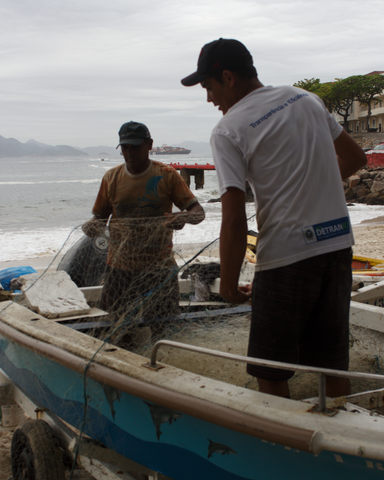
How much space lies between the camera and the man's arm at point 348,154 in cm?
205

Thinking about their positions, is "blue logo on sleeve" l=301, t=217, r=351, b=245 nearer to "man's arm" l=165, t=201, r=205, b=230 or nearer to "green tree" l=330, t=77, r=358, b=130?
"man's arm" l=165, t=201, r=205, b=230

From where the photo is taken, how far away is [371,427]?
4.78 ft

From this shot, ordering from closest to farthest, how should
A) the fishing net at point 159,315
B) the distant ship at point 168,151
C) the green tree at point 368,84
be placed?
the fishing net at point 159,315 < the green tree at point 368,84 < the distant ship at point 168,151

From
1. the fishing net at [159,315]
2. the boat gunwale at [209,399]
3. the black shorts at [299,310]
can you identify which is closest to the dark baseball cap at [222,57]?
the black shorts at [299,310]

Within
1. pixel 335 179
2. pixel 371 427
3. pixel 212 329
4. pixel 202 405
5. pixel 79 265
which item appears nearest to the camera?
pixel 371 427

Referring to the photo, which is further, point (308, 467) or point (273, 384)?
point (273, 384)

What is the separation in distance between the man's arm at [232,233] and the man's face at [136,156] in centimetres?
149

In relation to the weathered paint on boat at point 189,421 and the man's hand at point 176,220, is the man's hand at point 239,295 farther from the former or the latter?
the man's hand at point 176,220

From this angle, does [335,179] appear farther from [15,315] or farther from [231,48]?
[15,315]

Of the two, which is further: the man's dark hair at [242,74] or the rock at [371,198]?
the rock at [371,198]

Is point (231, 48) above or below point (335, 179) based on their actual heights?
above

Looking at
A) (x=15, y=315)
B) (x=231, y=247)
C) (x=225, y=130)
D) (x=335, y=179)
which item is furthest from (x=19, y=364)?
(x=335, y=179)

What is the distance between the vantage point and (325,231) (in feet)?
5.61

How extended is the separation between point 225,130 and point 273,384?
3.20 ft
